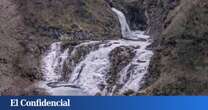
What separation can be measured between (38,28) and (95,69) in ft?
27.2

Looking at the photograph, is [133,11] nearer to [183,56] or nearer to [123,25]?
[123,25]

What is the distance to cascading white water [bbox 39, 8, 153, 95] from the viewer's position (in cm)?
2342

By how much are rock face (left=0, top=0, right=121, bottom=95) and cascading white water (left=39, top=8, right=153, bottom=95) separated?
903mm

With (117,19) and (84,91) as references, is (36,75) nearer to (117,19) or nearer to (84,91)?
(84,91)

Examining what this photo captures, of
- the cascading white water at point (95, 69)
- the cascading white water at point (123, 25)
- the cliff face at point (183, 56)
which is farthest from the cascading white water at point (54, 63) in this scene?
the cascading white water at point (123, 25)

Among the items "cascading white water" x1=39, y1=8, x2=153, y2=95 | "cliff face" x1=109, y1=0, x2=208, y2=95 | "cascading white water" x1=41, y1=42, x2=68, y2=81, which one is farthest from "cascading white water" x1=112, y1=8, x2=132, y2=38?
"cliff face" x1=109, y1=0, x2=208, y2=95

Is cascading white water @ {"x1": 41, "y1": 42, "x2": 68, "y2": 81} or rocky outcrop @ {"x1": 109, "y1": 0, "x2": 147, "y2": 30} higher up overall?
rocky outcrop @ {"x1": 109, "y1": 0, "x2": 147, "y2": 30}

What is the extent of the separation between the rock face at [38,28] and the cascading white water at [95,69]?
0.90m

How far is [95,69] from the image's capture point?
1027 inches

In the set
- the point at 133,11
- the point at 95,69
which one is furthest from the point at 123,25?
the point at 95,69

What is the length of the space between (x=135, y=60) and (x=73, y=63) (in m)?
4.82

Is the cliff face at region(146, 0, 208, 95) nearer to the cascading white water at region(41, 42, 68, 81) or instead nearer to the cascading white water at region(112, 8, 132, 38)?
the cascading white water at region(41, 42, 68, 81)

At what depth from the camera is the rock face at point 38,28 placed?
27422mm

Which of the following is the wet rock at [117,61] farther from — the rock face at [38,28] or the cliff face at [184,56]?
the rock face at [38,28]
